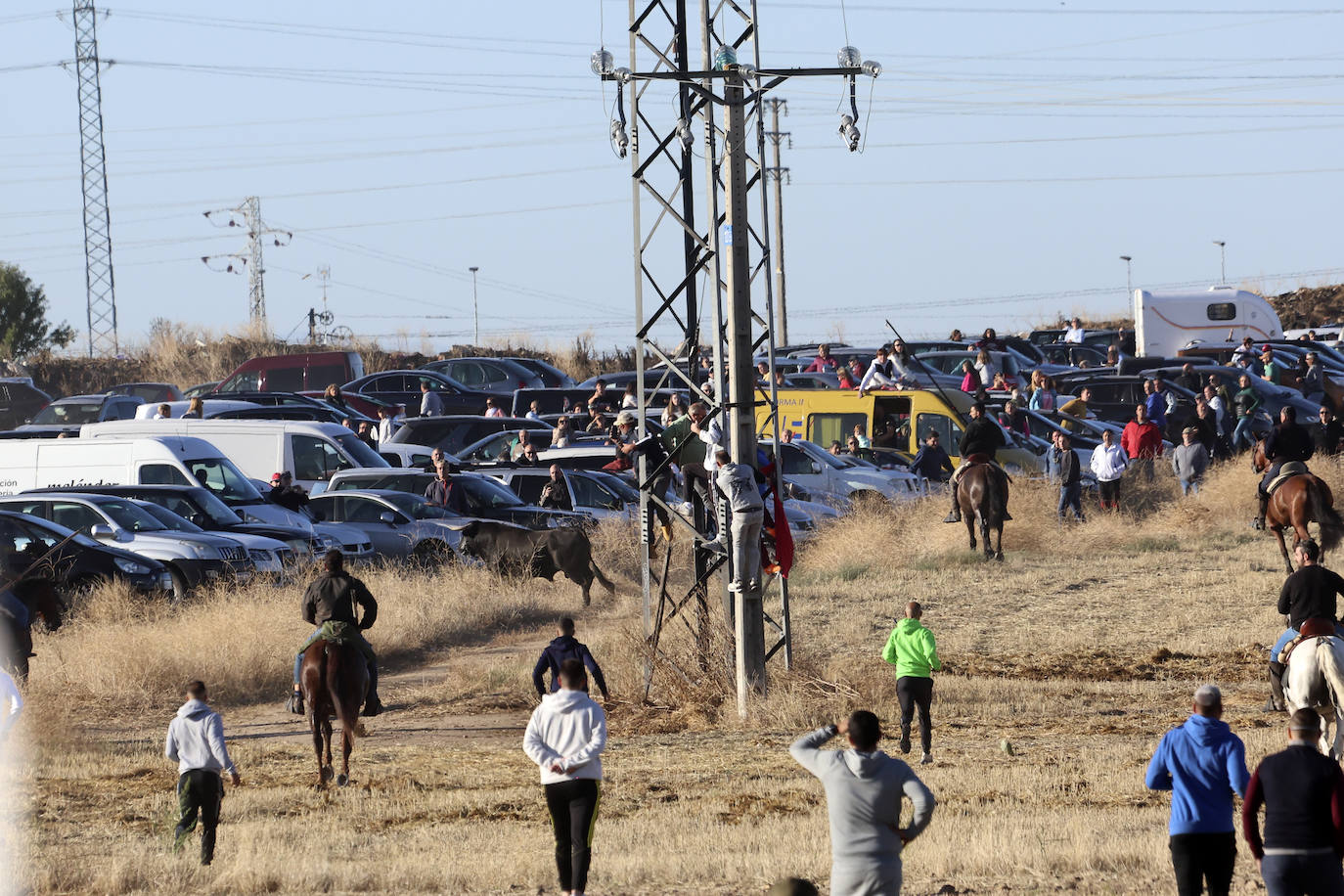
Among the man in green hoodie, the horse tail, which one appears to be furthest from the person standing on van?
the man in green hoodie

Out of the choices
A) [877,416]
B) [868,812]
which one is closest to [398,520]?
[877,416]

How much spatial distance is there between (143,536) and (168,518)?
820mm

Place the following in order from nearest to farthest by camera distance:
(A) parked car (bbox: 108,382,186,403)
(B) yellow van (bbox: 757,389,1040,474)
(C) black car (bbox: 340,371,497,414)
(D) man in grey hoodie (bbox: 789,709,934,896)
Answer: (D) man in grey hoodie (bbox: 789,709,934,896) < (B) yellow van (bbox: 757,389,1040,474) < (C) black car (bbox: 340,371,497,414) < (A) parked car (bbox: 108,382,186,403)

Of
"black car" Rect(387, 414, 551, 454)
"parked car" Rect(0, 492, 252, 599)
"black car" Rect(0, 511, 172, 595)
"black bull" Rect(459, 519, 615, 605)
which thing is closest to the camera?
"black car" Rect(0, 511, 172, 595)

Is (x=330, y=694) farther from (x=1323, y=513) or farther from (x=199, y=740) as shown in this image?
(x=1323, y=513)

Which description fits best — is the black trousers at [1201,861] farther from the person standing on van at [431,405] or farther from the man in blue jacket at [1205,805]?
the person standing on van at [431,405]

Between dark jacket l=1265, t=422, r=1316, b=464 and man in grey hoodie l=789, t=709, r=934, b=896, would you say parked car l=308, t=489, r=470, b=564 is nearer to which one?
dark jacket l=1265, t=422, r=1316, b=464

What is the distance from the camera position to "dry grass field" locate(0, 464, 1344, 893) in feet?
36.1

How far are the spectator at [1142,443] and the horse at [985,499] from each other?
19.8 ft

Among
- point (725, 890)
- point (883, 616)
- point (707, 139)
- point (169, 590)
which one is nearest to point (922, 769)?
point (725, 890)

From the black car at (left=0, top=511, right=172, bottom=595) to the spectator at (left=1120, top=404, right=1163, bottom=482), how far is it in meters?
16.5

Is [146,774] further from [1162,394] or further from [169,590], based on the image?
[1162,394]

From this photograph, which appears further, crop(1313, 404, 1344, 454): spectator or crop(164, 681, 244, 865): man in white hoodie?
crop(1313, 404, 1344, 454): spectator

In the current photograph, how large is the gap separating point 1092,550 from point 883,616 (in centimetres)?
619
